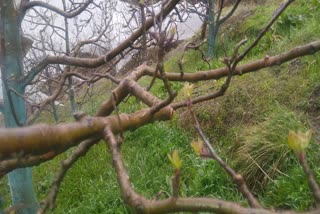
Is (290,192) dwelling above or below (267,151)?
below

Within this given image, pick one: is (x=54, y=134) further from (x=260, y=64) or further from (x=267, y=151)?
(x=267, y=151)

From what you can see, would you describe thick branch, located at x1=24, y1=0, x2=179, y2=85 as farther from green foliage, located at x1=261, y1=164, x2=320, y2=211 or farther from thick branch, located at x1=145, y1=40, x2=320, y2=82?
green foliage, located at x1=261, y1=164, x2=320, y2=211

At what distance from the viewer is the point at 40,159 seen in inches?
39.6

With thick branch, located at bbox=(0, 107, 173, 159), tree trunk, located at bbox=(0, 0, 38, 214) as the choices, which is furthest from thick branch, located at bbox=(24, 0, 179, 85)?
thick branch, located at bbox=(0, 107, 173, 159)

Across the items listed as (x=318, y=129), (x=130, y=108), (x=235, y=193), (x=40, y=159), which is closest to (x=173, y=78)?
(x=40, y=159)

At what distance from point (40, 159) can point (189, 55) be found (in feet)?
24.6

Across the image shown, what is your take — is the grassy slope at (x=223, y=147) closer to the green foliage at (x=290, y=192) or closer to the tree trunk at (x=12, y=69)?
the green foliage at (x=290, y=192)

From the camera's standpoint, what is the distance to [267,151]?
3.29m

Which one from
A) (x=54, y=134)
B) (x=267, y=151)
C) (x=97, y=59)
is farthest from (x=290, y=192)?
(x=54, y=134)

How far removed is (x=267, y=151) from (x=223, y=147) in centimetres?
77

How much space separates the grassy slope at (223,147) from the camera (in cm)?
315

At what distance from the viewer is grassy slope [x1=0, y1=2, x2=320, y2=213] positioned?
124 inches

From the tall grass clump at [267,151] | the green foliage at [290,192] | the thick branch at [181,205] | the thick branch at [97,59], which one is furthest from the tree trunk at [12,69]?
the tall grass clump at [267,151]

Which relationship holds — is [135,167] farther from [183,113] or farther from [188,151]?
[183,113]
